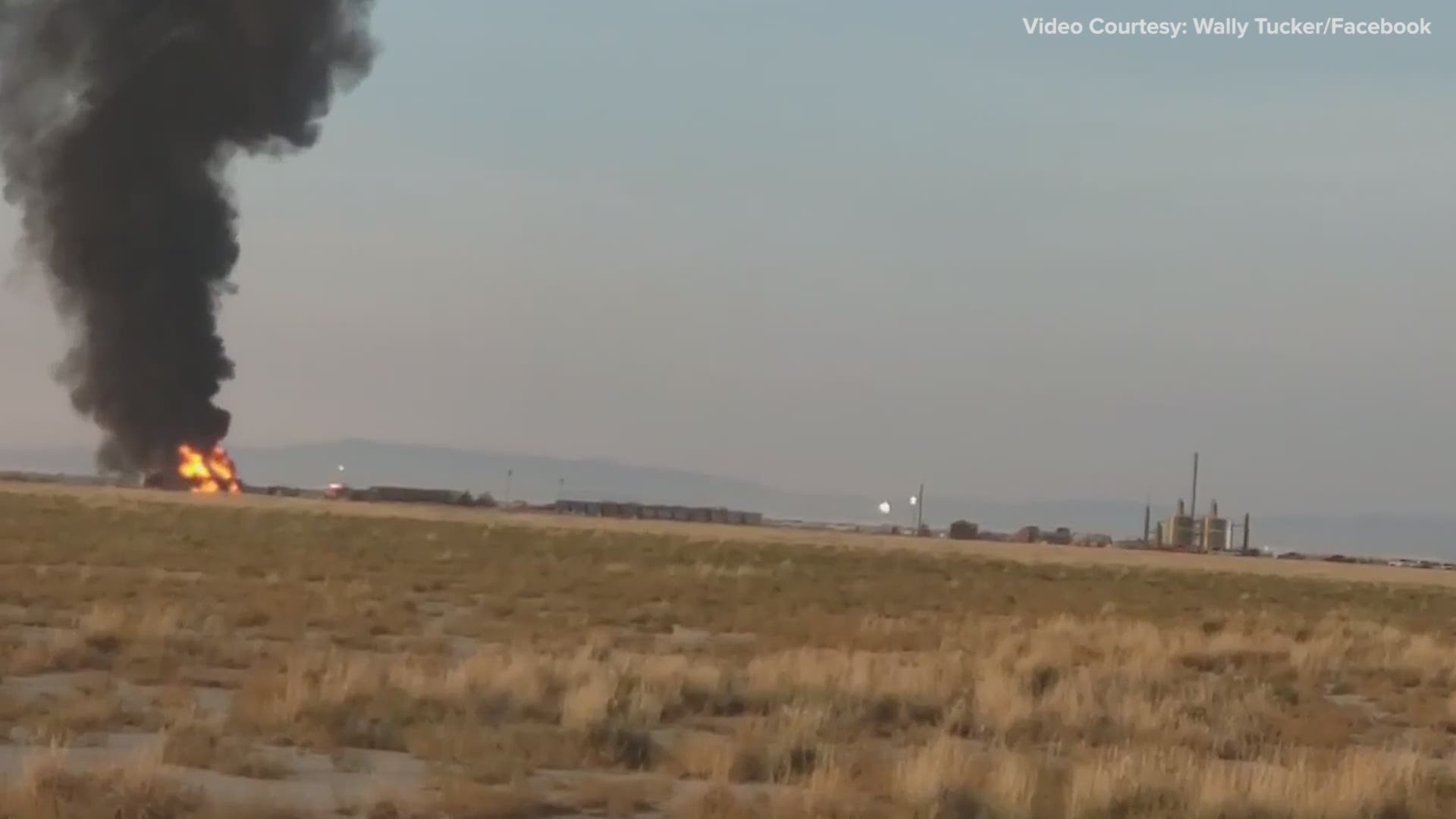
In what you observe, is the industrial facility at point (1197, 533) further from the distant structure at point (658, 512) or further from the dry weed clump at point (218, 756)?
the dry weed clump at point (218, 756)

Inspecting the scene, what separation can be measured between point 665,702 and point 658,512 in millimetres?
113487

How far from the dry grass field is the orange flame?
43.5 meters

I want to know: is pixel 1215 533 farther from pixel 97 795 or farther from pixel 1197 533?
pixel 97 795

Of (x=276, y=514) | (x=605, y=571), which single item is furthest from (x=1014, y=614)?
(x=276, y=514)

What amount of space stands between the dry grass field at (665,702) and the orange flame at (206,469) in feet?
143

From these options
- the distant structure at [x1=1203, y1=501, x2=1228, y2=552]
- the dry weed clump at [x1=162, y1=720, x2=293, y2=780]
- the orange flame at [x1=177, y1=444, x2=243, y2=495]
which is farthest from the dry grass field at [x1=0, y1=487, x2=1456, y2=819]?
the distant structure at [x1=1203, y1=501, x2=1228, y2=552]

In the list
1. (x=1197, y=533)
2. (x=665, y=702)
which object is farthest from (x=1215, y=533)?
(x=665, y=702)

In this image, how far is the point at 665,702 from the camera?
14.5 meters

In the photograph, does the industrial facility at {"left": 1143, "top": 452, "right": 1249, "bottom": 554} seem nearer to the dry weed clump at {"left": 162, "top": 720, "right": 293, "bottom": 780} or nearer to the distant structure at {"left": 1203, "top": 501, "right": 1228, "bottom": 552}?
the distant structure at {"left": 1203, "top": 501, "right": 1228, "bottom": 552}

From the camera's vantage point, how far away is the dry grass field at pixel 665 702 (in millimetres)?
10297

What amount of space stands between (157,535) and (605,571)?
11.4 meters

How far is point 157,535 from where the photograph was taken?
42.7 meters

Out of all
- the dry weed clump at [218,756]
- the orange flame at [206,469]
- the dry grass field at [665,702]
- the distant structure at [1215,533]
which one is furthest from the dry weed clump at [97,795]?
the distant structure at [1215,533]

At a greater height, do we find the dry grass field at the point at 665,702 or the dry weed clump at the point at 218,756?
the dry grass field at the point at 665,702
